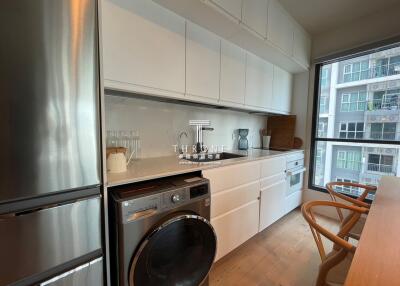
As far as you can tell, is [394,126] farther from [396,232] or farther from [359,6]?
[396,232]

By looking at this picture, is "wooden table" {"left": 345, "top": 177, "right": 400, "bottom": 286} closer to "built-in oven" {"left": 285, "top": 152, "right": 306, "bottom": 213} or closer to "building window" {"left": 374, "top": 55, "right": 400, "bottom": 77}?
"built-in oven" {"left": 285, "top": 152, "right": 306, "bottom": 213}

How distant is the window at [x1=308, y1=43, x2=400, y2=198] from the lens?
6.93 feet

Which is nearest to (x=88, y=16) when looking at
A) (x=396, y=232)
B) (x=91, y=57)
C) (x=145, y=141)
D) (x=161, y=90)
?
(x=91, y=57)

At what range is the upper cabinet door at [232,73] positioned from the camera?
1.77m

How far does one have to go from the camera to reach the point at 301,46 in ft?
7.79

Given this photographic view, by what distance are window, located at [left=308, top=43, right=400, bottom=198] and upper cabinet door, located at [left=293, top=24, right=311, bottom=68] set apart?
0.26 metres

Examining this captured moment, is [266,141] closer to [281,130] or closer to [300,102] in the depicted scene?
[281,130]

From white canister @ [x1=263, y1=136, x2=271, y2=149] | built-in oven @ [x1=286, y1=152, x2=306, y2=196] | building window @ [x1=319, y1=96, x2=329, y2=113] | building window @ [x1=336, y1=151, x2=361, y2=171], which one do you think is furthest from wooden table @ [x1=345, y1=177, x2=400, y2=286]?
building window @ [x1=319, y1=96, x2=329, y2=113]

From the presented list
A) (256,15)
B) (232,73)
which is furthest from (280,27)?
(232,73)

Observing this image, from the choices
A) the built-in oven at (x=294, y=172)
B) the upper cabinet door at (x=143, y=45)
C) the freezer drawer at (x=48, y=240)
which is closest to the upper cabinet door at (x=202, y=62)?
the upper cabinet door at (x=143, y=45)

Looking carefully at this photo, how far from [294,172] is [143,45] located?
2278 mm

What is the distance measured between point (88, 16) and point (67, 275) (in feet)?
3.58

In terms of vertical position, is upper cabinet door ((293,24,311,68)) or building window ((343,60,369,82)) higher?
upper cabinet door ((293,24,311,68))

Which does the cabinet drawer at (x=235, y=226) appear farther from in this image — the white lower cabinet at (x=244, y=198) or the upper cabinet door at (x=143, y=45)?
the upper cabinet door at (x=143, y=45)
